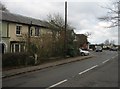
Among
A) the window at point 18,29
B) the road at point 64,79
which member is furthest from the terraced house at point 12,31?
the road at point 64,79

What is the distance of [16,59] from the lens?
2548 centimetres

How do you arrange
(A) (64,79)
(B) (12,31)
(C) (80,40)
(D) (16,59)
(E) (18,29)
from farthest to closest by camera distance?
1. (C) (80,40)
2. (E) (18,29)
3. (B) (12,31)
4. (D) (16,59)
5. (A) (64,79)

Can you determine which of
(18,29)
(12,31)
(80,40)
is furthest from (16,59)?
(80,40)

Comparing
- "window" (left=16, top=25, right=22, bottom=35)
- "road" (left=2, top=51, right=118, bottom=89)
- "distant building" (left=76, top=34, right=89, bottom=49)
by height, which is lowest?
"road" (left=2, top=51, right=118, bottom=89)

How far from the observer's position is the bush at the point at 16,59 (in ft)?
79.0

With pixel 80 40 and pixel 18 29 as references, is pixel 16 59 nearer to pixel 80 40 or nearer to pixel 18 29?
pixel 18 29

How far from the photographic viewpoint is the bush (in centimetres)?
2408

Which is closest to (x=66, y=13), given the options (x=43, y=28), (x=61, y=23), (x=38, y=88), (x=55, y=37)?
(x=55, y=37)

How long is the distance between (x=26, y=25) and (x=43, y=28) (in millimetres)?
5087

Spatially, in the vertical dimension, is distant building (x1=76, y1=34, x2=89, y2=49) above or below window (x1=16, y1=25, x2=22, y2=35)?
below

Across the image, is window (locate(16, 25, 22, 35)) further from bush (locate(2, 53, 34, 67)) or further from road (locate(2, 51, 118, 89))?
road (locate(2, 51, 118, 89))

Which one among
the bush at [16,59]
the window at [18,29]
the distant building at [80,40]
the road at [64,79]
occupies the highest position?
the window at [18,29]

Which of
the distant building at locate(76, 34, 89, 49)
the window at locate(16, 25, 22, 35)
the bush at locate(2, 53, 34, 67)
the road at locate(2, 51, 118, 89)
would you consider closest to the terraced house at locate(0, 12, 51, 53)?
the window at locate(16, 25, 22, 35)

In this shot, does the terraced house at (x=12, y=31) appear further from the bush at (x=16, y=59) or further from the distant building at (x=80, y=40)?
the bush at (x=16, y=59)
